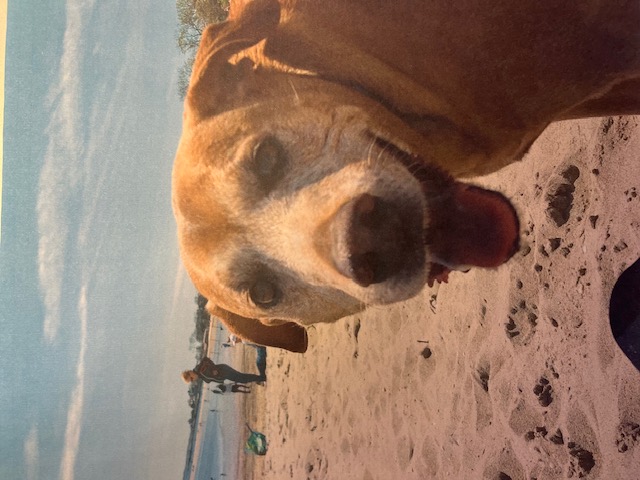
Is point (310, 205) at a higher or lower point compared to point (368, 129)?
lower

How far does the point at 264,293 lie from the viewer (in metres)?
1.88

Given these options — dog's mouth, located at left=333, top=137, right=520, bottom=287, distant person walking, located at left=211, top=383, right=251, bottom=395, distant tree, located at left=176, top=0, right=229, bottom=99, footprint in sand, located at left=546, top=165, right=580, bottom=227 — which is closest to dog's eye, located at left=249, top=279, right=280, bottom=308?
dog's mouth, located at left=333, top=137, right=520, bottom=287

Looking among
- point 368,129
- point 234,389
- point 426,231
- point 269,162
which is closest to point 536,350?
point 426,231

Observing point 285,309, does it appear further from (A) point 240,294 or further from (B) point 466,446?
(B) point 466,446

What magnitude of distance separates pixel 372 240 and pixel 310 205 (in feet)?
1.19

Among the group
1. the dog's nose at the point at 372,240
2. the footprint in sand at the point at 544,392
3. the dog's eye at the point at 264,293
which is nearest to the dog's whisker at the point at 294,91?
the dog's nose at the point at 372,240

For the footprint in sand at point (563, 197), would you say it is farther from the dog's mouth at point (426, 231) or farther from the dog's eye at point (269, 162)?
the dog's eye at point (269, 162)

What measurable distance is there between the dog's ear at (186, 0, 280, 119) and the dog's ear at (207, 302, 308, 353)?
3.02 feet

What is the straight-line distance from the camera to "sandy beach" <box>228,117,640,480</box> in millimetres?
2143

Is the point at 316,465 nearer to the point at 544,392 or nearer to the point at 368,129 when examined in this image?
the point at 544,392

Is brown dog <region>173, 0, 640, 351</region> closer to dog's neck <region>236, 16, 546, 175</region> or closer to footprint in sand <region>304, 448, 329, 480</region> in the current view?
dog's neck <region>236, 16, 546, 175</region>

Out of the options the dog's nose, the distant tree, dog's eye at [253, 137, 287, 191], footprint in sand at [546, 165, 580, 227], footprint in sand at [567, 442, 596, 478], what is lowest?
footprint in sand at [567, 442, 596, 478]

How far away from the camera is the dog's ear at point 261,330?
2.22m

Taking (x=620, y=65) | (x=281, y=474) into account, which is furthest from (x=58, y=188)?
(x=281, y=474)
